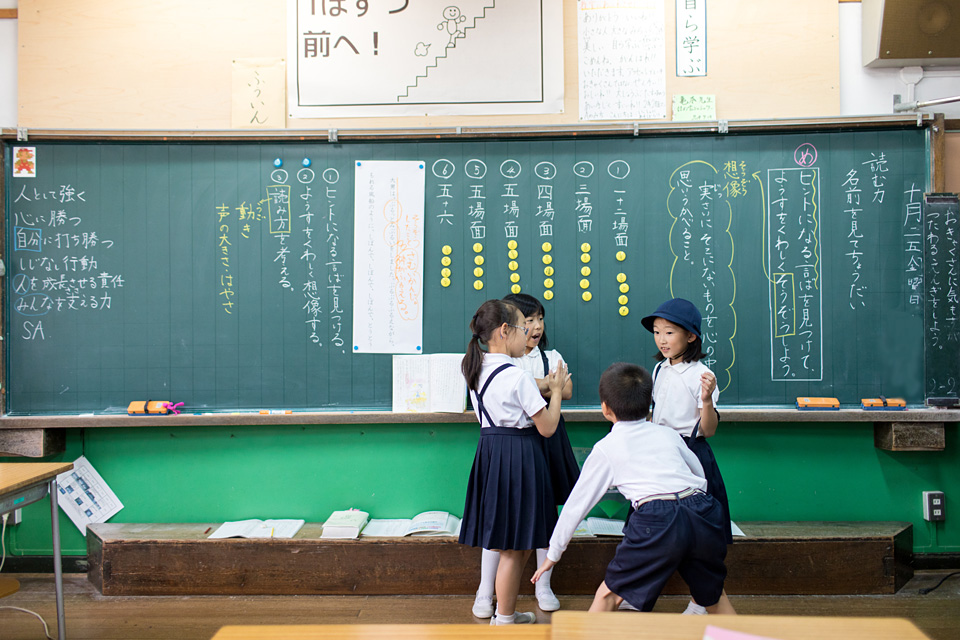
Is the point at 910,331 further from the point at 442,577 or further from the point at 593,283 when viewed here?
the point at 442,577

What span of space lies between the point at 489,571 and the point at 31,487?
5.47 ft

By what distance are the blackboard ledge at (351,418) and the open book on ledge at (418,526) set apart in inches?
17.2

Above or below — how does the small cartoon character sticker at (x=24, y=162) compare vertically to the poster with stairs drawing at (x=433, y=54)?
below

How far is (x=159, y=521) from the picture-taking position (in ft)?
8.68

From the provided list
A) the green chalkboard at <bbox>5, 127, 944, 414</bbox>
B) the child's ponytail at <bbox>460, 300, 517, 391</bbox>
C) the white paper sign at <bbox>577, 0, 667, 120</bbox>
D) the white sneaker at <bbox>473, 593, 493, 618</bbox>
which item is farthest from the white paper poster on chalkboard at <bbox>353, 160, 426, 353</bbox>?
the white sneaker at <bbox>473, 593, 493, 618</bbox>

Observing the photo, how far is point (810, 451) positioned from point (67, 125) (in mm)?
3797

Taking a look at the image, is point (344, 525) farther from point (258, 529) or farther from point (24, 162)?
point (24, 162)

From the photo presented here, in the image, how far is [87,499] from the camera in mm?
2635

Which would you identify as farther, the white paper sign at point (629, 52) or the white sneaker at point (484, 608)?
the white paper sign at point (629, 52)

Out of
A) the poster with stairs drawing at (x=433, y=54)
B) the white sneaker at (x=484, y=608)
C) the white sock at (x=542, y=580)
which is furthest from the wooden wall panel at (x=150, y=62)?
the white sneaker at (x=484, y=608)

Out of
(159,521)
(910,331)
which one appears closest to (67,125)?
(159,521)

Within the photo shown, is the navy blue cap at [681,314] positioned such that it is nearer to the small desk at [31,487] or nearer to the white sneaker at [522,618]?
the white sneaker at [522,618]

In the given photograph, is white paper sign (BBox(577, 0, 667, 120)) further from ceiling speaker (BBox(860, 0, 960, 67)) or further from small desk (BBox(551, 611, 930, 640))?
small desk (BBox(551, 611, 930, 640))

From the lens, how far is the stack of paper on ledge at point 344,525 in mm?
2455
